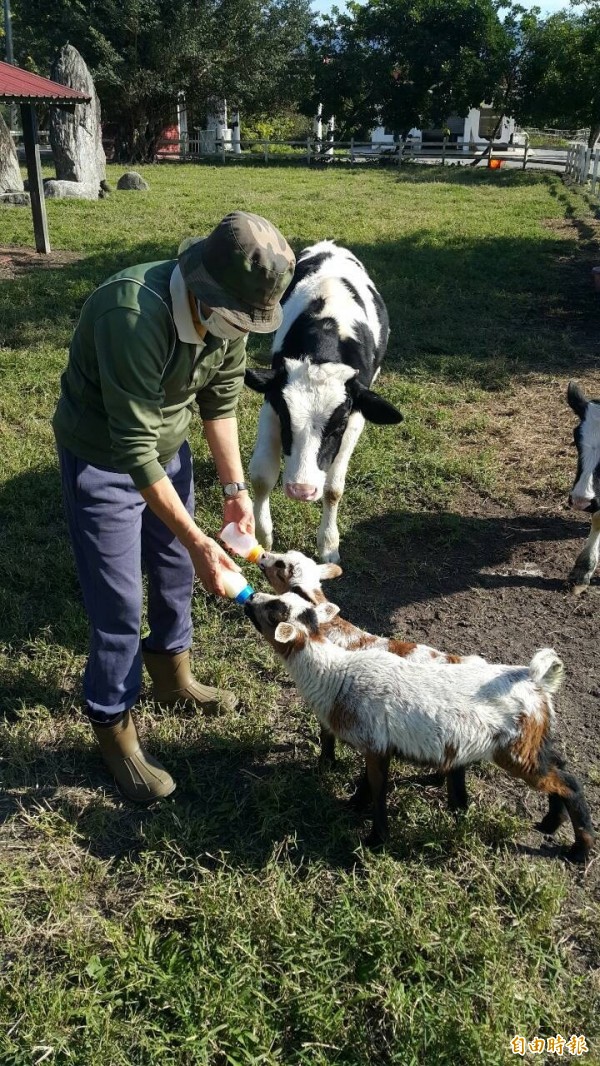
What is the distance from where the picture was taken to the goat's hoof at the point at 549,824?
3156 mm

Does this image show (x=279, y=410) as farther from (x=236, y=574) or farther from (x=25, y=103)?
(x=25, y=103)

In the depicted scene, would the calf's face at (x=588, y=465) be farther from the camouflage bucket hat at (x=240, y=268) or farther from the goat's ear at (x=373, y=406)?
the camouflage bucket hat at (x=240, y=268)

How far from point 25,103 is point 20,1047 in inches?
494

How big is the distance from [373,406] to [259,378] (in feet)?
2.28

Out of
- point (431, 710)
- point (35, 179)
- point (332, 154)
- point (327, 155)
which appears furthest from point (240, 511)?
point (332, 154)

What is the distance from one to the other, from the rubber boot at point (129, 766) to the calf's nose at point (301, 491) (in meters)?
1.57

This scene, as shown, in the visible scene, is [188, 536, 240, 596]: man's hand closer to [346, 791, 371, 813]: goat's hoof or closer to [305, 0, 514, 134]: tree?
[346, 791, 371, 813]: goat's hoof

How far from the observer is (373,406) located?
15.5 feet

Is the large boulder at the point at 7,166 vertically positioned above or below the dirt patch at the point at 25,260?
above

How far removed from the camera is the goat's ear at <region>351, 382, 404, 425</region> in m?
4.70

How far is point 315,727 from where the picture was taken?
373cm

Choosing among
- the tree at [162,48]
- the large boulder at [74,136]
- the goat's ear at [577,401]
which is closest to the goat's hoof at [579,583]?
the goat's ear at [577,401]

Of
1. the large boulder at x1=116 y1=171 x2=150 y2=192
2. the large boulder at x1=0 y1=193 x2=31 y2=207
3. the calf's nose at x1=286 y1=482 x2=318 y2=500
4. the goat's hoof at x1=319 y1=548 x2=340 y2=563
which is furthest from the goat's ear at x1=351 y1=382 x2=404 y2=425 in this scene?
the large boulder at x1=116 y1=171 x2=150 y2=192

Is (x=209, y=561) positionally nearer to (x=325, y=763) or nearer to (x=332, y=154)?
(x=325, y=763)
